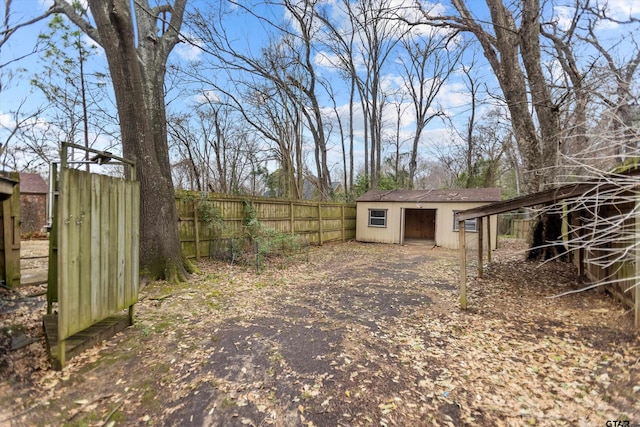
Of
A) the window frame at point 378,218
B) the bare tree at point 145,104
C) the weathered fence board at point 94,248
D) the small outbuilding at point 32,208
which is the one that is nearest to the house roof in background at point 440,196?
the window frame at point 378,218

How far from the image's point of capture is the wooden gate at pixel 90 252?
2408mm

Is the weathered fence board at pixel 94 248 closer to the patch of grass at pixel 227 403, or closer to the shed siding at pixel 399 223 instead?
the patch of grass at pixel 227 403

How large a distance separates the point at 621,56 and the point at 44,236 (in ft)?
64.3

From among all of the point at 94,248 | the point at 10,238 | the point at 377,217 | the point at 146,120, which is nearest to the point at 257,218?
the point at 146,120

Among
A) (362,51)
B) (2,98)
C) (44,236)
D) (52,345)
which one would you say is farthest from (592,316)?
(2,98)

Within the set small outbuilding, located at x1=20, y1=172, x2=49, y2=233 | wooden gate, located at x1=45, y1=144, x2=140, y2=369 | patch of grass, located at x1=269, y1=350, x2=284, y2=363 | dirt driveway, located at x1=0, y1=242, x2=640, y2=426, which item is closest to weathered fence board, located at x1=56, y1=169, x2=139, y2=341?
wooden gate, located at x1=45, y1=144, x2=140, y2=369

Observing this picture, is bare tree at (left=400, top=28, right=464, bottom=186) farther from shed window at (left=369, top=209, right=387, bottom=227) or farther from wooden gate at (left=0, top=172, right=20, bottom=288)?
wooden gate at (left=0, top=172, right=20, bottom=288)

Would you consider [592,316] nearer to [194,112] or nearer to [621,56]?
[621,56]

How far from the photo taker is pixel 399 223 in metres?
13.0

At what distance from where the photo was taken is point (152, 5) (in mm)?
6129

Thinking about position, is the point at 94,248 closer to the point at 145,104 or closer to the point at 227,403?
the point at 227,403

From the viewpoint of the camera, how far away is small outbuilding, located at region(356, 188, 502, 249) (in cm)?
1174

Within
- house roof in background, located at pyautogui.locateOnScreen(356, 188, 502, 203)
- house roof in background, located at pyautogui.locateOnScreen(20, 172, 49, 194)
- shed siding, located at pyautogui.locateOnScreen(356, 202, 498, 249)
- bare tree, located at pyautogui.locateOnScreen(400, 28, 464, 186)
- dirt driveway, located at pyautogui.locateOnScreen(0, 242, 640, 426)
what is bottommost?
dirt driveway, located at pyautogui.locateOnScreen(0, 242, 640, 426)

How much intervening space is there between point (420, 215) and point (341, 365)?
1323cm
